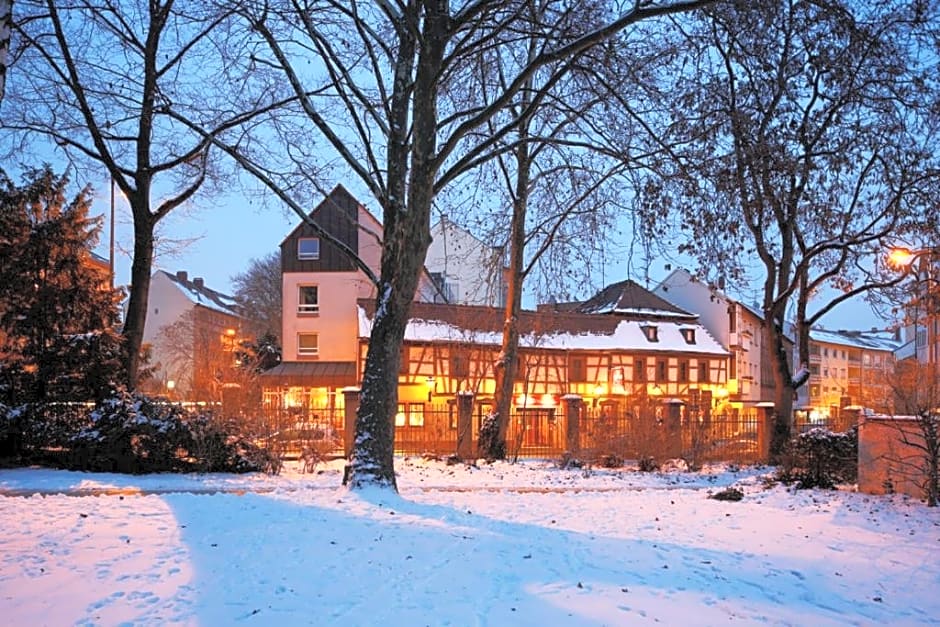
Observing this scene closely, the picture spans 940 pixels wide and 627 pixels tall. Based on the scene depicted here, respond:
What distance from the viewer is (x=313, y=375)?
36.0 m

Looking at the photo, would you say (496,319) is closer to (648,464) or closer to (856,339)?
(648,464)

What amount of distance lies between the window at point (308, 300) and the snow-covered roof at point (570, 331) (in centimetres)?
564

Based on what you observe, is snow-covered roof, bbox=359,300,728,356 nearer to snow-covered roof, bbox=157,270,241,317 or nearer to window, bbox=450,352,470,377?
window, bbox=450,352,470,377

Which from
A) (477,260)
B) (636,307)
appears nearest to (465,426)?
(477,260)

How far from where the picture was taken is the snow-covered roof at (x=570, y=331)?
88.1 ft

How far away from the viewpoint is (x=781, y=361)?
1819 centimetres

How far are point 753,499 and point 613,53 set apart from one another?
6449 mm

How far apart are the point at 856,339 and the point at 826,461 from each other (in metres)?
70.3

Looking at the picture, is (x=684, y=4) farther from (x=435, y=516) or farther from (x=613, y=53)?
(x=435, y=516)

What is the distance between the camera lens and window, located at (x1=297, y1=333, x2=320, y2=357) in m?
38.3

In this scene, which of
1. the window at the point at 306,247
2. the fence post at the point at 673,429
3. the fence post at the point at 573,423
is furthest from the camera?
the window at the point at 306,247

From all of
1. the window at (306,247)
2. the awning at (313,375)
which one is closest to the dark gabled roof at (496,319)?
the awning at (313,375)

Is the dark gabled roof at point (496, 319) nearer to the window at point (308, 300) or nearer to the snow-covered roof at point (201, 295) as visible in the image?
the window at point (308, 300)

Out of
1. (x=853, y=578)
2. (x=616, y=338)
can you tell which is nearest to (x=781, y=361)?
(x=853, y=578)
